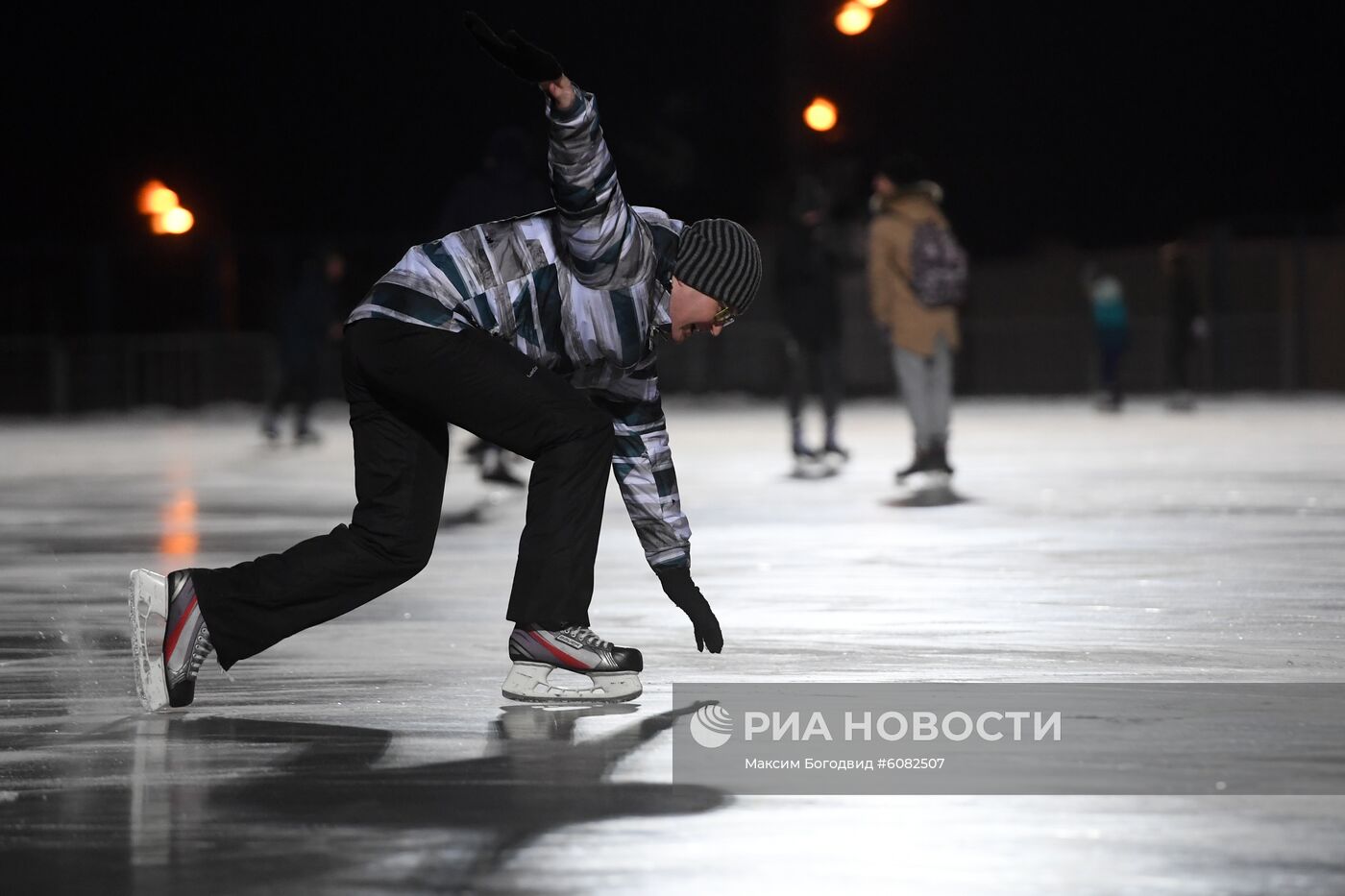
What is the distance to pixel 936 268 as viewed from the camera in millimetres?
14727

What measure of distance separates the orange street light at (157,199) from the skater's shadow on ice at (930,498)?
1467 cm

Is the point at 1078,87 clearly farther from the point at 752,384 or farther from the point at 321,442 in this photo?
the point at 321,442

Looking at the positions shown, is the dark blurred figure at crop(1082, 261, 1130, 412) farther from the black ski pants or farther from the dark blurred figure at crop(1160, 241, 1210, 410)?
the black ski pants

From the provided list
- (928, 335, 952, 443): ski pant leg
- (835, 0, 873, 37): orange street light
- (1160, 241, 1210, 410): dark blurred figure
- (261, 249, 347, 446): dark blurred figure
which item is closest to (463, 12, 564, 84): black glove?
(928, 335, 952, 443): ski pant leg

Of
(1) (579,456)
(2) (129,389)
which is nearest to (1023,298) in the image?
(2) (129,389)

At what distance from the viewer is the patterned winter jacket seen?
6.12 meters

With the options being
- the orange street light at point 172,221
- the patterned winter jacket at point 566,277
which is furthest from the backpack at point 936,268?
the orange street light at point 172,221

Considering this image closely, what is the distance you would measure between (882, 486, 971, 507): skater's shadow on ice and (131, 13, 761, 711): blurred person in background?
7.31 meters

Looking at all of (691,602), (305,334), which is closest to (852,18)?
(305,334)

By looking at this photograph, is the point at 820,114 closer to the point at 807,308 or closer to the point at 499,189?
the point at 807,308

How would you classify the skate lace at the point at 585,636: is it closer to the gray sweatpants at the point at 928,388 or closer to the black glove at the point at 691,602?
the black glove at the point at 691,602

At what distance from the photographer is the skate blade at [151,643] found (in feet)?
21.4

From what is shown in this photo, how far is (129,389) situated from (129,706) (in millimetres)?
24272

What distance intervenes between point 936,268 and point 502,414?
8.58 meters
